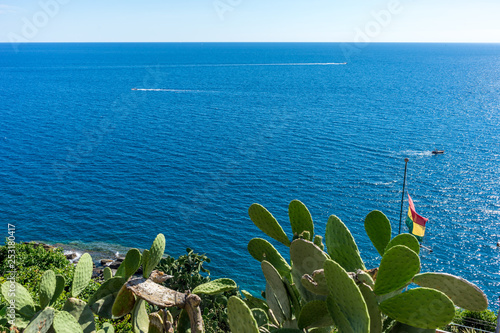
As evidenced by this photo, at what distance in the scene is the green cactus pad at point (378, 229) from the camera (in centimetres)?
432

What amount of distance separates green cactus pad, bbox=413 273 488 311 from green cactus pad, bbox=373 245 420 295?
0.64 metres

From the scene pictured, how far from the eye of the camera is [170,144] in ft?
200

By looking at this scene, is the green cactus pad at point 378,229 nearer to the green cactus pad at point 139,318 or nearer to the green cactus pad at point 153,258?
the green cactus pad at point 153,258

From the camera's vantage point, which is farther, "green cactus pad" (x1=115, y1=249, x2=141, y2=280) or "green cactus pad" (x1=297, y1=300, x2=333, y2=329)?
"green cactus pad" (x1=115, y1=249, x2=141, y2=280)

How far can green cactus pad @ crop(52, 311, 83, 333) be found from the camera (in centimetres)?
404

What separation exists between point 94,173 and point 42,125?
28.7 m

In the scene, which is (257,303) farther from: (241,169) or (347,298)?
(241,169)

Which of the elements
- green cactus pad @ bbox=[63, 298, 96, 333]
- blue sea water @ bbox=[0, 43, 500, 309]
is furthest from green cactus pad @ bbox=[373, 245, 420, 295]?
blue sea water @ bbox=[0, 43, 500, 309]

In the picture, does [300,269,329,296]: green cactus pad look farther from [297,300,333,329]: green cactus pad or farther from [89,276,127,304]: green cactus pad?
[89,276,127,304]: green cactus pad

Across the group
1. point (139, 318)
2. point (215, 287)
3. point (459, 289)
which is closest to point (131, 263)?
point (139, 318)

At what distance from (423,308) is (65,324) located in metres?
3.25

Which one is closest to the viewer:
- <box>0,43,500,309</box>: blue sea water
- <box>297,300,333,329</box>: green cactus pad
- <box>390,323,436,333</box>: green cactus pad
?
<box>390,323,436,333</box>: green cactus pad

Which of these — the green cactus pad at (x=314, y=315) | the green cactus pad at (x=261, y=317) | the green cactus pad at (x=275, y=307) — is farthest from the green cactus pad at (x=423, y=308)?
the green cactus pad at (x=261, y=317)

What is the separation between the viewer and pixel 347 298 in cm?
273
